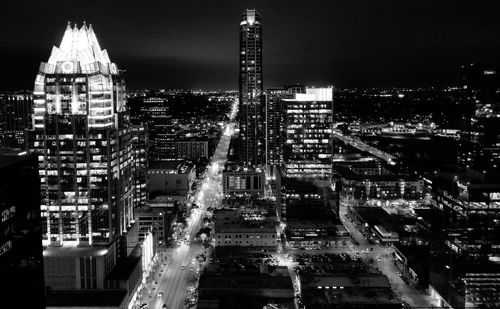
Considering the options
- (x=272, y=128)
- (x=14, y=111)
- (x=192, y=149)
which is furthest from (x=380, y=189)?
(x=192, y=149)

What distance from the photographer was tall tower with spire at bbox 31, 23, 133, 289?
103 feet

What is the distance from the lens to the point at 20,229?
1270 cm

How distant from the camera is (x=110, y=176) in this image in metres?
32.2

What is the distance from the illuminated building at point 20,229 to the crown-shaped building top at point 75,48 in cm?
1911

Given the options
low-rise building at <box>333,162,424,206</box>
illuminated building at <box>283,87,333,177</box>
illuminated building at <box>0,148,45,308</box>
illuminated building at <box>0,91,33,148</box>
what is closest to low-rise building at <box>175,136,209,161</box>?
illuminated building at <box>283,87,333,177</box>

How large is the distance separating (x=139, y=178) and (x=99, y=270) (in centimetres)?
1927

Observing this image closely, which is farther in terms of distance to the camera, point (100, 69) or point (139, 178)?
point (139, 178)

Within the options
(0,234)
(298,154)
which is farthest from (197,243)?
(0,234)

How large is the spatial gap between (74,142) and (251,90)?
138 ft

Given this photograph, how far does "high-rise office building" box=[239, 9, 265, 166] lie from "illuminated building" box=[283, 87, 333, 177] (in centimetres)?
1149

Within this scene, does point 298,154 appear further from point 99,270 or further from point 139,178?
point 99,270

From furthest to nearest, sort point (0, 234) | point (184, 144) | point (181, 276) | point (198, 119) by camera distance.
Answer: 1. point (198, 119)
2. point (184, 144)
3. point (181, 276)
4. point (0, 234)

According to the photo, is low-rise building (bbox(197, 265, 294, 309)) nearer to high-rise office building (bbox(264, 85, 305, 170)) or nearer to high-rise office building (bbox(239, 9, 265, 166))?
high-rise office building (bbox(239, 9, 265, 166))

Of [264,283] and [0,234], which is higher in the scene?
[0,234]
